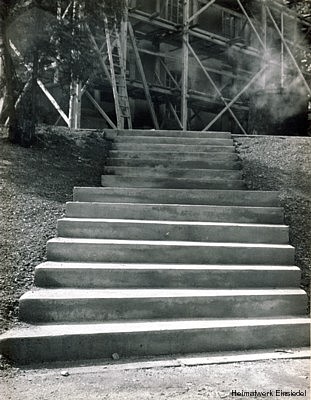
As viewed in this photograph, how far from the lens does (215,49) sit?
14.6 meters

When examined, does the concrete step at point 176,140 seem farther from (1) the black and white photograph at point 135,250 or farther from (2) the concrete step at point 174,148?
(2) the concrete step at point 174,148

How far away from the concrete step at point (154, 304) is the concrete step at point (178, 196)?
1533 millimetres

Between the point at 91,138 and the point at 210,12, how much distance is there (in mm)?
11342

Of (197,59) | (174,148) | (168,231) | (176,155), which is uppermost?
(197,59)

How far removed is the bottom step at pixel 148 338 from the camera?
9.48 ft

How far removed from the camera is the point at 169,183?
548 centimetres

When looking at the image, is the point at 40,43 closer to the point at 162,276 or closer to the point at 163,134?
the point at 163,134

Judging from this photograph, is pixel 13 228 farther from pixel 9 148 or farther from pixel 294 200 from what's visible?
pixel 294 200

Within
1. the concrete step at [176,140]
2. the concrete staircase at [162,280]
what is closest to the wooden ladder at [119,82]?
the concrete step at [176,140]

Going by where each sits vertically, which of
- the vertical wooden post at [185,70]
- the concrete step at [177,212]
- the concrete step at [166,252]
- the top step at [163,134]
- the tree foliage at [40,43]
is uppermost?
the vertical wooden post at [185,70]

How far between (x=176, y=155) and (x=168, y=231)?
215cm

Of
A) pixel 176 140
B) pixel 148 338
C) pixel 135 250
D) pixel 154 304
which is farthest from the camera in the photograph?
pixel 176 140

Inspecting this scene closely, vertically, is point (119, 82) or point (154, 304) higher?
point (119, 82)

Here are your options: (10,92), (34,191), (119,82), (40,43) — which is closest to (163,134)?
(40,43)
